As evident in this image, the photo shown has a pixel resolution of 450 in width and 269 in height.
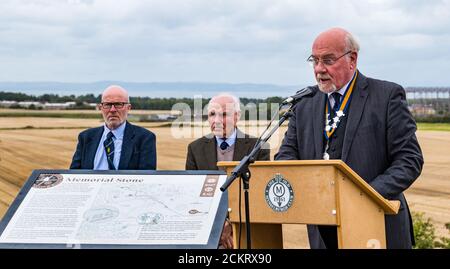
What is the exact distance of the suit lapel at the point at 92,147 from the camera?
250 inches

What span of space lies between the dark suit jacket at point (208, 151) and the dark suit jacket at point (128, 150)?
376 millimetres

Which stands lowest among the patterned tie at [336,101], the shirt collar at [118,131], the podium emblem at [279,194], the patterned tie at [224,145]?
the podium emblem at [279,194]

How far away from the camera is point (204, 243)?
3850mm

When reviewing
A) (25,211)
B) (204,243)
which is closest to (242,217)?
(204,243)

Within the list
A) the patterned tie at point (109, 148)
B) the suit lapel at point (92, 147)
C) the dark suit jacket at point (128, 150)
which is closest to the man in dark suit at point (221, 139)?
the dark suit jacket at point (128, 150)

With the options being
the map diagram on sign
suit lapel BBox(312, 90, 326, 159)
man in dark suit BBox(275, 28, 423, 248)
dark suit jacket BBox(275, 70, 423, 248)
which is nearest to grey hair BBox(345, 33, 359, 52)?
man in dark suit BBox(275, 28, 423, 248)

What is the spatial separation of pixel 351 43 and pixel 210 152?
2.19 m

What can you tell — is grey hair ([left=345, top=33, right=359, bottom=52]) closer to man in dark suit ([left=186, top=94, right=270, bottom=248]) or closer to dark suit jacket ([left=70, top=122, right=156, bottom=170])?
man in dark suit ([left=186, top=94, right=270, bottom=248])

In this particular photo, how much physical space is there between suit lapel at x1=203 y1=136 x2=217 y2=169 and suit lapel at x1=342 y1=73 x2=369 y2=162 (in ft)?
6.43

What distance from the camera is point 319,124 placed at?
4613 millimetres

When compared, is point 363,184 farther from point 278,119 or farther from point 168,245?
point 168,245

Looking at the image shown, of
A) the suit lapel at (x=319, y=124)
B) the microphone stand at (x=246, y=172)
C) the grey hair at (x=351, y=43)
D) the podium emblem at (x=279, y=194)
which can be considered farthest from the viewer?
the suit lapel at (x=319, y=124)

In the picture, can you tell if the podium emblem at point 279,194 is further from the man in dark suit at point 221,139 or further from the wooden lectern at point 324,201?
the man in dark suit at point 221,139
